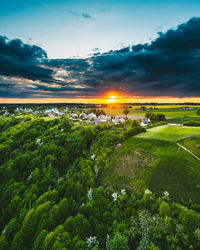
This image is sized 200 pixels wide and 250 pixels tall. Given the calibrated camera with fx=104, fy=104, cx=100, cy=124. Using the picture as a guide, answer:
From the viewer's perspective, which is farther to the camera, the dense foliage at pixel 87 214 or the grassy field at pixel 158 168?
the grassy field at pixel 158 168

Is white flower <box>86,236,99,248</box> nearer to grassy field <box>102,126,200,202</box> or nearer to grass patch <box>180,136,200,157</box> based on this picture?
grassy field <box>102,126,200,202</box>

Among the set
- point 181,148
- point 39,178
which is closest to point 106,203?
point 181,148

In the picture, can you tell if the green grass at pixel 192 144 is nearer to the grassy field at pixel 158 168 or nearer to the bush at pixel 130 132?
the grassy field at pixel 158 168

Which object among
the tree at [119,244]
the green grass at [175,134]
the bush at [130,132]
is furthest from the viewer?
the bush at [130,132]

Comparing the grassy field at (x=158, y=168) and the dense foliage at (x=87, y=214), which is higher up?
the grassy field at (x=158, y=168)

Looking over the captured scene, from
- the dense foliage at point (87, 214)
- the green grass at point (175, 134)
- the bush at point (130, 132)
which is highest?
the green grass at point (175, 134)

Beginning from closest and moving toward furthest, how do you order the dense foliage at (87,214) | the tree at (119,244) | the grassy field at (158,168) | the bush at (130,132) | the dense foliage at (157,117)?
the tree at (119,244)
the dense foliage at (87,214)
the grassy field at (158,168)
the bush at (130,132)
the dense foliage at (157,117)

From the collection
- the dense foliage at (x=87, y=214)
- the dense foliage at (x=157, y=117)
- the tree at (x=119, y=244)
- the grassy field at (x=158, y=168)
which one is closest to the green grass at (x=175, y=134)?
the grassy field at (x=158, y=168)

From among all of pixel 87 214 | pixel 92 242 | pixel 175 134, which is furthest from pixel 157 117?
pixel 92 242

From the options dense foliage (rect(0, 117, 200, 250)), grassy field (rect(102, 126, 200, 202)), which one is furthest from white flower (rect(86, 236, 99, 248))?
grassy field (rect(102, 126, 200, 202))

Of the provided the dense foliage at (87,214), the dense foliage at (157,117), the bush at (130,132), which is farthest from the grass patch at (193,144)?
the dense foliage at (157,117)

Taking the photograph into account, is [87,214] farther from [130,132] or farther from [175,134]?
[175,134]
